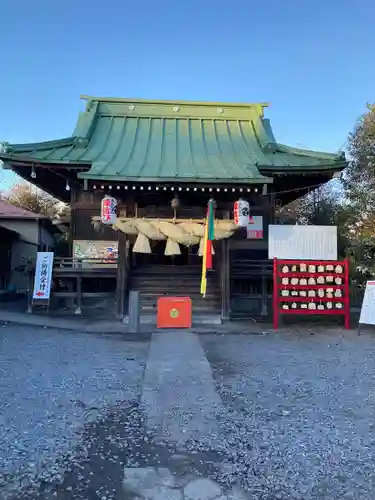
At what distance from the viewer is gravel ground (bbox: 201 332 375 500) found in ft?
9.60

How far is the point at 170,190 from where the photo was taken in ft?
35.0

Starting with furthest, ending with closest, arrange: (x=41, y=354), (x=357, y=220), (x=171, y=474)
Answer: (x=357, y=220) < (x=41, y=354) < (x=171, y=474)

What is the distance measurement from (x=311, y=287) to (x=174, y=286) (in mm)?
3946

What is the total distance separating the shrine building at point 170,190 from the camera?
10.7 m

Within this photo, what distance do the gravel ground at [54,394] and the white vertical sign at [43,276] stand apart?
9.53 ft

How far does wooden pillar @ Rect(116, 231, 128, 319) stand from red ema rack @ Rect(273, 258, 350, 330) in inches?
153

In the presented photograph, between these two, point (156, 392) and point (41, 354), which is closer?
point (156, 392)

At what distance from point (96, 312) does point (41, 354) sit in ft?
16.4

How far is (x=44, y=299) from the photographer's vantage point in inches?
460

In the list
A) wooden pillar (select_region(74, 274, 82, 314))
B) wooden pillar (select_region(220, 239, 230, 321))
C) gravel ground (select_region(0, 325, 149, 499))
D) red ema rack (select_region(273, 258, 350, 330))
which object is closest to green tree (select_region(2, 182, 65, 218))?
wooden pillar (select_region(74, 274, 82, 314))

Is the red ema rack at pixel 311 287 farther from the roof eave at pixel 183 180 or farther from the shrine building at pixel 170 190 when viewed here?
the roof eave at pixel 183 180

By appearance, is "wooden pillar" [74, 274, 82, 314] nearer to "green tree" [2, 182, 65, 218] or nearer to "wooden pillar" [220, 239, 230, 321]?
"wooden pillar" [220, 239, 230, 321]

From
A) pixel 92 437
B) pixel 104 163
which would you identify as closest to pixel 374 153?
pixel 104 163

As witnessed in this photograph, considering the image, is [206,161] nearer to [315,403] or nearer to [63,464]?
[315,403]
